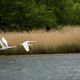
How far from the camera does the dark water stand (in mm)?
16377

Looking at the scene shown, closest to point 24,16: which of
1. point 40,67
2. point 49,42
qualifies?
point 49,42

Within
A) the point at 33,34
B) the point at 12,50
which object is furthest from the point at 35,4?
the point at 12,50

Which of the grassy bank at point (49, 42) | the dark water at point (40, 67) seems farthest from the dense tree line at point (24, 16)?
the dark water at point (40, 67)

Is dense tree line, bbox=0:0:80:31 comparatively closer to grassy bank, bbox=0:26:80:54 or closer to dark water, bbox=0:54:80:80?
grassy bank, bbox=0:26:80:54

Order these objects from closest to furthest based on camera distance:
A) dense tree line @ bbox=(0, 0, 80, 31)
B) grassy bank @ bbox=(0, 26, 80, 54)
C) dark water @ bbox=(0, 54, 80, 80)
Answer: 1. dark water @ bbox=(0, 54, 80, 80)
2. grassy bank @ bbox=(0, 26, 80, 54)
3. dense tree line @ bbox=(0, 0, 80, 31)

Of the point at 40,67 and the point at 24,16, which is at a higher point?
the point at 40,67

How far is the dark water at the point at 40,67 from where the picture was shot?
16377mm

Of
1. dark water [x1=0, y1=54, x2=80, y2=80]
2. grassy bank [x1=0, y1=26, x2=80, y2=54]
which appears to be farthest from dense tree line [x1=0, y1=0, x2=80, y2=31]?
dark water [x1=0, y1=54, x2=80, y2=80]

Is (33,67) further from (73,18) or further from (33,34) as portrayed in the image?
(73,18)

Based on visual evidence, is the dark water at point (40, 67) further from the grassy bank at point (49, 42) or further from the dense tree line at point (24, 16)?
the dense tree line at point (24, 16)

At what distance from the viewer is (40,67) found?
63.7ft

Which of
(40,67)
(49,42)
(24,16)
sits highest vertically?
(40,67)

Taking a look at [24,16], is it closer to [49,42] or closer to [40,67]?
[49,42]

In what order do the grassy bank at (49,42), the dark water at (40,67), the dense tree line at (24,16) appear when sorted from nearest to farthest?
1. the dark water at (40,67)
2. the grassy bank at (49,42)
3. the dense tree line at (24,16)
